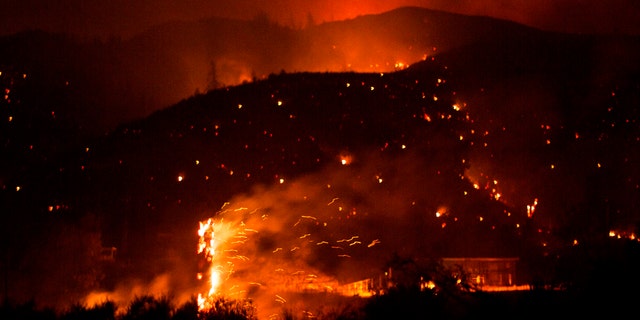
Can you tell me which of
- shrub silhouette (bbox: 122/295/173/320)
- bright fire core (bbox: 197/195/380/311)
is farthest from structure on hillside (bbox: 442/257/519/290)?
shrub silhouette (bbox: 122/295/173/320)

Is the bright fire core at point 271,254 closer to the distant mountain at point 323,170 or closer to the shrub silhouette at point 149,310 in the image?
the distant mountain at point 323,170

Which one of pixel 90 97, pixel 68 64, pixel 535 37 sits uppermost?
pixel 535 37

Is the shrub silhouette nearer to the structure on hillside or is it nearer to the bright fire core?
the bright fire core

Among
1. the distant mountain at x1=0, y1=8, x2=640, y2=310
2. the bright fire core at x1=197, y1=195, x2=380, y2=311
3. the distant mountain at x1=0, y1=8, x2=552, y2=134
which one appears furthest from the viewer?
the distant mountain at x1=0, y1=8, x2=552, y2=134

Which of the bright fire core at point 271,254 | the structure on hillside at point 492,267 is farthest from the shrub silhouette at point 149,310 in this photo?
the structure on hillside at point 492,267

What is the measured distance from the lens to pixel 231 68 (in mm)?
47438

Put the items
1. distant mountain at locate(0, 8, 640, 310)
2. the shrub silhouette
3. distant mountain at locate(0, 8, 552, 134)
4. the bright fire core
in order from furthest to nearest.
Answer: distant mountain at locate(0, 8, 552, 134)
distant mountain at locate(0, 8, 640, 310)
the bright fire core
the shrub silhouette

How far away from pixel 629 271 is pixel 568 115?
27806 millimetres

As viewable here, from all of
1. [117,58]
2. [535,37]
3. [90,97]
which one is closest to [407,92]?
A: [90,97]

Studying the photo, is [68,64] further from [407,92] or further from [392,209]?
[392,209]

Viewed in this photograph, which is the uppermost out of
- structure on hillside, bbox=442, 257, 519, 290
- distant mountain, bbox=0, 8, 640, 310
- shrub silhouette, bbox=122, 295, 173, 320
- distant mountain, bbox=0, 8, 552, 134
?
distant mountain, bbox=0, 8, 552, 134

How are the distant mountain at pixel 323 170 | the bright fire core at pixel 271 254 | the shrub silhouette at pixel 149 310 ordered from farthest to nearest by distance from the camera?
the distant mountain at pixel 323 170 < the bright fire core at pixel 271 254 < the shrub silhouette at pixel 149 310

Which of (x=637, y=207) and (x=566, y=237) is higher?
(x=637, y=207)

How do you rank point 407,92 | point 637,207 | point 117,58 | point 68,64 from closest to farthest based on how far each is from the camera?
point 637,207 → point 407,92 → point 68,64 → point 117,58
